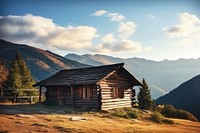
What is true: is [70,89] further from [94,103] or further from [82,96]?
[94,103]

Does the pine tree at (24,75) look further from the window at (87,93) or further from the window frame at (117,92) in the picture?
the window frame at (117,92)

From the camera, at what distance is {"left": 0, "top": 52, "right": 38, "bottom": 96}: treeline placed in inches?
1475

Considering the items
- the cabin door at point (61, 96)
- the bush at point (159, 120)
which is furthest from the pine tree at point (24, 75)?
the bush at point (159, 120)

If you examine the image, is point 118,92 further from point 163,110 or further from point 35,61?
point 35,61

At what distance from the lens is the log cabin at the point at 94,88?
85.4ft

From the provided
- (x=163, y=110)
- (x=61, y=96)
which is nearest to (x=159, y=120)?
(x=61, y=96)

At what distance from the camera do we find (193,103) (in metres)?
89.9

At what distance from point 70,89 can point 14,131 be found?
15.4 metres

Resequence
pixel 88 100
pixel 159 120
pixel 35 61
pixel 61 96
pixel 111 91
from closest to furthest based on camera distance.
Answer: pixel 159 120
pixel 88 100
pixel 111 91
pixel 61 96
pixel 35 61

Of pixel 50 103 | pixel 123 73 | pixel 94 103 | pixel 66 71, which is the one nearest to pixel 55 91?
pixel 50 103

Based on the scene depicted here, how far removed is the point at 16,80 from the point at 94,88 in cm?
1877

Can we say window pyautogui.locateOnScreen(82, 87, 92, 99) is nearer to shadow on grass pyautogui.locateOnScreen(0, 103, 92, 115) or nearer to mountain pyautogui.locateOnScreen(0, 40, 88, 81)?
shadow on grass pyautogui.locateOnScreen(0, 103, 92, 115)

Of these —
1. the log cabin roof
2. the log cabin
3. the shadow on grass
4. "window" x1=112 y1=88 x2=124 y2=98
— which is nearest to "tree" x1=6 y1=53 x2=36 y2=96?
the log cabin roof

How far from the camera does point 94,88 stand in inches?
1036
